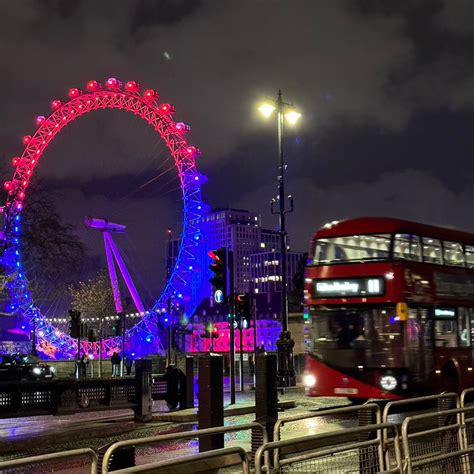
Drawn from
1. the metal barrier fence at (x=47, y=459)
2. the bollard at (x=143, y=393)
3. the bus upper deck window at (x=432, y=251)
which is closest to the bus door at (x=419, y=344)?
the bus upper deck window at (x=432, y=251)

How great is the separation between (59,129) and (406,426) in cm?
4750

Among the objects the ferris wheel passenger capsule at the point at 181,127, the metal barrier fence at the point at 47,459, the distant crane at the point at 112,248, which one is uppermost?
the ferris wheel passenger capsule at the point at 181,127

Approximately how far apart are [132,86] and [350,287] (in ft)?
122

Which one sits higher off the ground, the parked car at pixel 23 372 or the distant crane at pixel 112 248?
the distant crane at pixel 112 248

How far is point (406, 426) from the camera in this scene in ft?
24.8

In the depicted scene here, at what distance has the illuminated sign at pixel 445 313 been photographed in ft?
57.1

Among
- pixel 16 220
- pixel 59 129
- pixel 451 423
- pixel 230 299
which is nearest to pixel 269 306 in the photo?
pixel 59 129

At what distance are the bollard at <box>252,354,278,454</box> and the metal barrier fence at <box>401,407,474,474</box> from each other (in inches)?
90.8

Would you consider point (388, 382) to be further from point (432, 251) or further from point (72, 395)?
point (72, 395)

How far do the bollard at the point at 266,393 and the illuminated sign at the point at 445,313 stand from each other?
7.59m

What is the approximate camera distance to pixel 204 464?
6.71 meters

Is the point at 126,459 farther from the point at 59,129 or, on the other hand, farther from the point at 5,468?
Result: the point at 59,129

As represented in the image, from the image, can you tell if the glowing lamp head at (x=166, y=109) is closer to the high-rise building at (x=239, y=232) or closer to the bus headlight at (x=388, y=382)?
the bus headlight at (x=388, y=382)

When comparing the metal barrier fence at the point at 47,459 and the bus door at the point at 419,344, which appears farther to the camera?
the bus door at the point at 419,344
